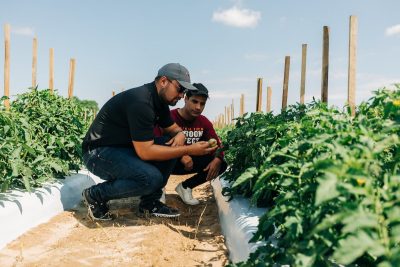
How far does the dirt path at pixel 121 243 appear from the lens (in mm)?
2805

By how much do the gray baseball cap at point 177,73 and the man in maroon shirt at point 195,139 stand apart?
67 cm

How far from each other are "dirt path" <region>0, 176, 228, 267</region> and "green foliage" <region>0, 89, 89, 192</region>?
0.46 m

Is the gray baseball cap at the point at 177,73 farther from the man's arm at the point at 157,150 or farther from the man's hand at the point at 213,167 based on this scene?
the man's hand at the point at 213,167

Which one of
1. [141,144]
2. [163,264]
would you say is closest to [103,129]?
[141,144]

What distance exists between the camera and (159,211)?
3.89 metres

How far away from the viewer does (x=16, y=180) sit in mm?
3820

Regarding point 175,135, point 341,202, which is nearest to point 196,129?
point 175,135

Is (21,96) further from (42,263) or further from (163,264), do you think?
(163,264)

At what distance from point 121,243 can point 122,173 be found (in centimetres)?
70

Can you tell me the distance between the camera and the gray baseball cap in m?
3.51

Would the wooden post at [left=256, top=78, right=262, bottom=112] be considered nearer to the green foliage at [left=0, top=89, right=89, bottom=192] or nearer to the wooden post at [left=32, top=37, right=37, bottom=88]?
the green foliage at [left=0, top=89, right=89, bottom=192]

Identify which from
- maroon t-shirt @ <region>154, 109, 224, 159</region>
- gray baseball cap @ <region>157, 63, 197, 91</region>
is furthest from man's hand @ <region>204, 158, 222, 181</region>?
gray baseball cap @ <region>157, 63, 197, 91</region>

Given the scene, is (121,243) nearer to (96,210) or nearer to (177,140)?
(96,210)

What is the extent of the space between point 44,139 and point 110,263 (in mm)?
2055
